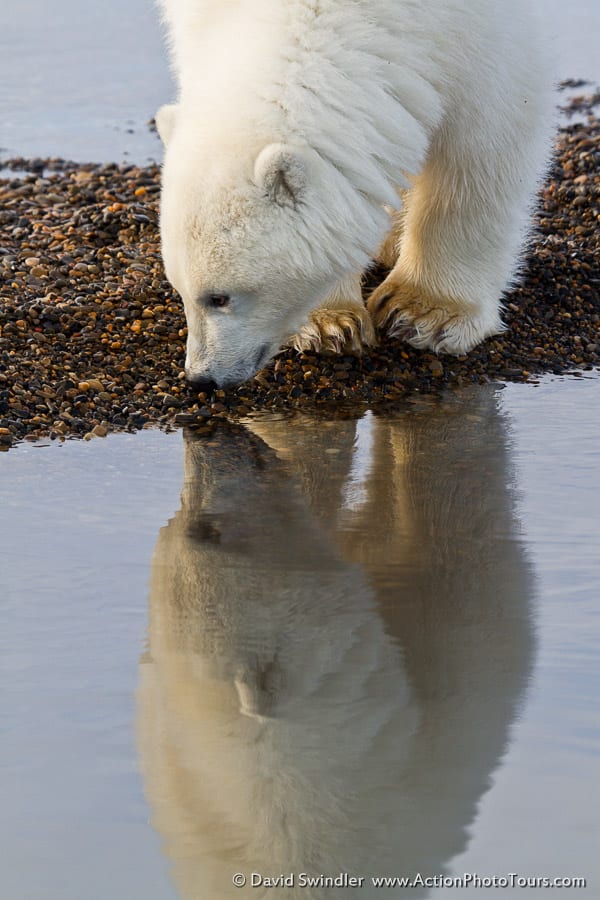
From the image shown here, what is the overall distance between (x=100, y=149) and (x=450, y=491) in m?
4.94

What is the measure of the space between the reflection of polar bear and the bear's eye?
1.45ft

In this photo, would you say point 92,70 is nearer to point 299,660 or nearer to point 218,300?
point 218,300

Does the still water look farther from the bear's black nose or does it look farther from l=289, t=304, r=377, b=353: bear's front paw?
l=289, t=304, r=377, b=353: bear's front paw

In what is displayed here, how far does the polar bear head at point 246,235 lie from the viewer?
13.0 ft

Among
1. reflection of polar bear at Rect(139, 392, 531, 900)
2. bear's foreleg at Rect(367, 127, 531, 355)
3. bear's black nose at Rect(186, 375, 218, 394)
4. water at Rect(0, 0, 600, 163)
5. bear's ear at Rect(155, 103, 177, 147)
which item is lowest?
reflection of polar bear at Rect(139, 392, 531, 900)

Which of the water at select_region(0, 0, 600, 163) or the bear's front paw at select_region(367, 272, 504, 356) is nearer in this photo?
the bear's front paw at select_region(367, 272, 504, 356)

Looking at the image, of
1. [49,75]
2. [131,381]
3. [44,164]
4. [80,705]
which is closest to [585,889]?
[80,705]

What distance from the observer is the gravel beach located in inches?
182

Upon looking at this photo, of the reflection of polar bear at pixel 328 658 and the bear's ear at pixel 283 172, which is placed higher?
the bear's ear at pixel 283 172

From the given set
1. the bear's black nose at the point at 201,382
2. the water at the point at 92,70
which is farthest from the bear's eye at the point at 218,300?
the water at the point at 92,70

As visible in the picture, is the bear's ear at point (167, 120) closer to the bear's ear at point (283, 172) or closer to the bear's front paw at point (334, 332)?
the bear's ear at point (283, 172)

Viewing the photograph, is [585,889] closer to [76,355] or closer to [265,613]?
[265,613]

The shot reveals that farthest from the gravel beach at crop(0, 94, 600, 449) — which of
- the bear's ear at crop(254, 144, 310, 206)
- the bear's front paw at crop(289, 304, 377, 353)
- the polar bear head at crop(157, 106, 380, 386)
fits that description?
the bear's ear at crop(254, 144, 310, 206)

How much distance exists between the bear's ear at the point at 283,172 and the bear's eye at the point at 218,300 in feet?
1.13
